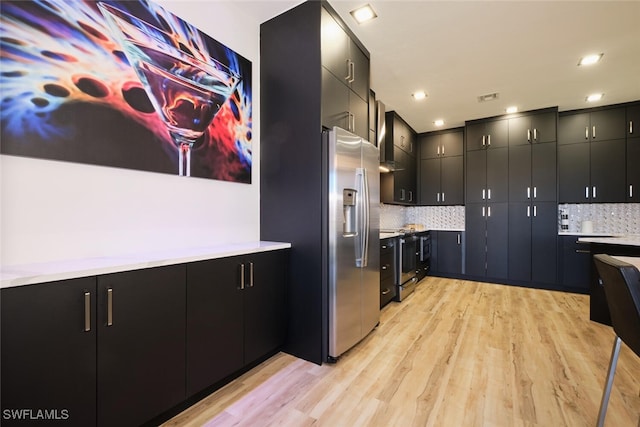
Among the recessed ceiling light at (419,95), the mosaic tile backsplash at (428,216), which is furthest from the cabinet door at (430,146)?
the recessed ceiling light at (419,95)

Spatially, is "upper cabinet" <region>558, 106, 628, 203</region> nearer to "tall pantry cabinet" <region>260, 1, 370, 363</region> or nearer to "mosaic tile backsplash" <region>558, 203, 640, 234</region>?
"mosaic tile backsplash" <region>558, 203, 640, 234</region>

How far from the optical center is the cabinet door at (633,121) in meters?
4.17

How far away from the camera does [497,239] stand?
4.86m

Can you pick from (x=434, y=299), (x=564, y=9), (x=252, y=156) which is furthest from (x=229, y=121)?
(x=434, y=299)

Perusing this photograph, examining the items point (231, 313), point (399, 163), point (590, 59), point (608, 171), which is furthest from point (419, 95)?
point (231, 313)

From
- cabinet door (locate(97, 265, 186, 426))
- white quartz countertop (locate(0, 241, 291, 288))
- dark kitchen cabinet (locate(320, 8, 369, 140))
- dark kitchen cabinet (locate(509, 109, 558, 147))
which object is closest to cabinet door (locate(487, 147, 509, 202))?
dark kitchen cabinet (locate(509, 109, 558, 147))

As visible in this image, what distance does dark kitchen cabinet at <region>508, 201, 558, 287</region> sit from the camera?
4.45 metres

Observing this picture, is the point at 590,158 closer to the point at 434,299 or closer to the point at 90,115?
the point at 434,299

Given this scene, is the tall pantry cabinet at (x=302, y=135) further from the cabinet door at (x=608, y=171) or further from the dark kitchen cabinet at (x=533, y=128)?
the cabinet door at (x=608, y=171)

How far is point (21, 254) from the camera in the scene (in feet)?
4.32

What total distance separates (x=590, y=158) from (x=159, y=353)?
6.15 meters

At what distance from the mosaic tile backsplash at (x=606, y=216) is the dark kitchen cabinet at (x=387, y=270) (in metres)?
3.19

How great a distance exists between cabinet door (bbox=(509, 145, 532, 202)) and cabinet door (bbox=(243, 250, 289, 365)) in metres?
4.36

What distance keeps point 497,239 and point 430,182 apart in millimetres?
1596
